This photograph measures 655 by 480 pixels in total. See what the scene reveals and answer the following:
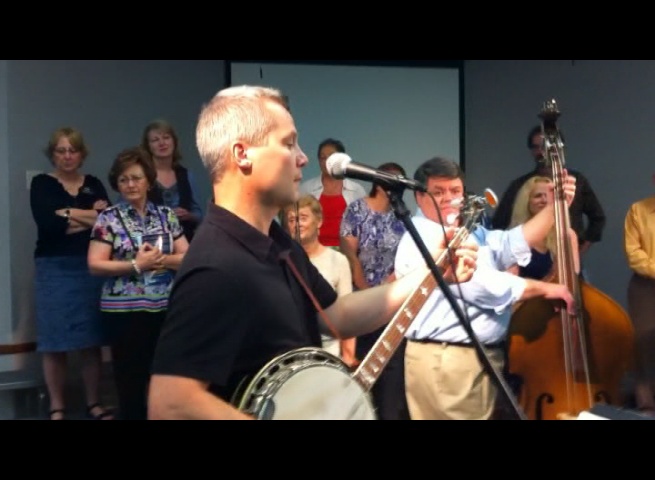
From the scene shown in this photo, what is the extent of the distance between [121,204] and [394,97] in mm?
2029

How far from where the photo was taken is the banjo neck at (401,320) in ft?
8.95

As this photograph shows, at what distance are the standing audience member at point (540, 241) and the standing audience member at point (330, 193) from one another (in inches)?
33.4

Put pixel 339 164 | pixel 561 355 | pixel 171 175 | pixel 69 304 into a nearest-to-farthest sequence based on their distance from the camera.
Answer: pixel 339 164, pixel 561 355, pixel 69 304, pixel 171 175

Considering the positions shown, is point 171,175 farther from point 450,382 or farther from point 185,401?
point 185,401

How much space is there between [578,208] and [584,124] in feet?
4.12

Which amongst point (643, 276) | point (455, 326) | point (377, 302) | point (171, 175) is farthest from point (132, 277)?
point (643, 276)

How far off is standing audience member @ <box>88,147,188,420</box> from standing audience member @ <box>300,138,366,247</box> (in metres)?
0.85

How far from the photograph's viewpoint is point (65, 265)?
4746mm

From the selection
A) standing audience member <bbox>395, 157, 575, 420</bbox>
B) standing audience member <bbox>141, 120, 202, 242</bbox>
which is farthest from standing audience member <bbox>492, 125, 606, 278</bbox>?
standing audience member <bbox>141, 120, 202, 242</bbox>
